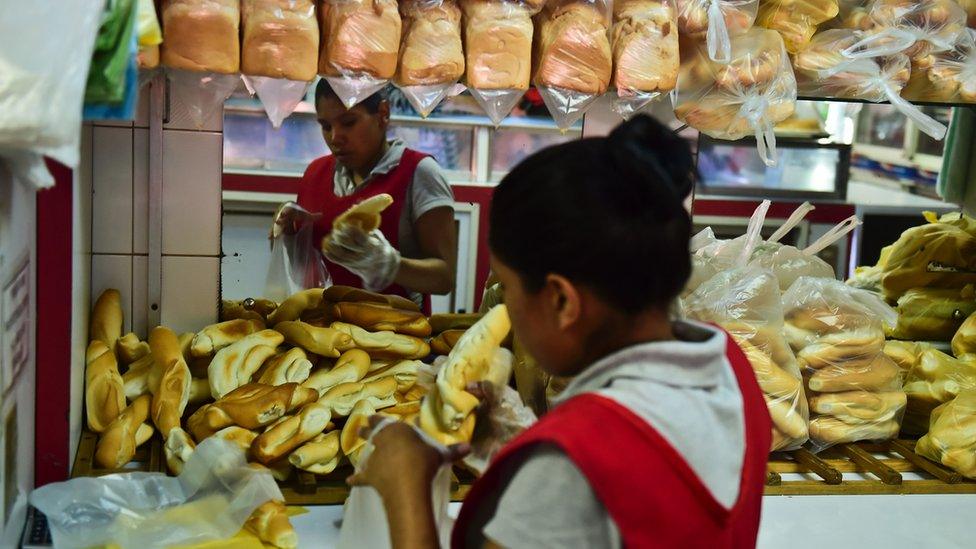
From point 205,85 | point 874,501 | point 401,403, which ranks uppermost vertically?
point 205,85

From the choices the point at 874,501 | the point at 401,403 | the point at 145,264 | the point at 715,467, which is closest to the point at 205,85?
the point at 145,264

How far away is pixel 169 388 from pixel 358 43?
2.58 feet

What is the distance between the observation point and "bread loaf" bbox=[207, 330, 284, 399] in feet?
7.12

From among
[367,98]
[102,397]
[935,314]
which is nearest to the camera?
[102,397]

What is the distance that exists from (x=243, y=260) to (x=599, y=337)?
1.58 m

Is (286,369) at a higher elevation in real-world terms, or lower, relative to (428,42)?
lower

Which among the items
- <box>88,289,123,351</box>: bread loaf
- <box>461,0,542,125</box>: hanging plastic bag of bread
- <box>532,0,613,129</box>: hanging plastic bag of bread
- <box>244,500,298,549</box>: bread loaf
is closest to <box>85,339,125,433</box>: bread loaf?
<box>88,289,123,351</box>: bread loaf

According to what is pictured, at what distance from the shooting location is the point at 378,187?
261 cm

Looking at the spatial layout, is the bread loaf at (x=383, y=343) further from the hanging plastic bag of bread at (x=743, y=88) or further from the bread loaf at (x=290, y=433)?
the hanging plastic bag of bread at (x=743, y=88)

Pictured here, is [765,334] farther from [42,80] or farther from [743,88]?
[42,80]

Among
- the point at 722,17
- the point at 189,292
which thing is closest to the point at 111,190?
the point at 189,292

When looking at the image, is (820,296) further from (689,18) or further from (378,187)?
(378,187)

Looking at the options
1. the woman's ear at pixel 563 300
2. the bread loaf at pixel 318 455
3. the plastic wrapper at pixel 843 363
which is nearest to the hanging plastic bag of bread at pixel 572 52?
the plastic wrapper at pixel 843 363

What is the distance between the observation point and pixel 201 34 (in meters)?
1.94
